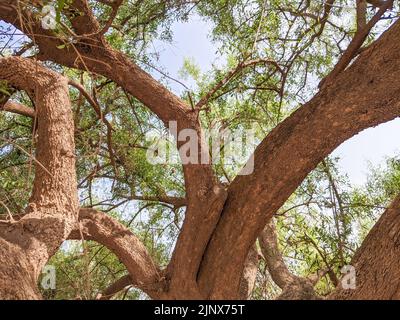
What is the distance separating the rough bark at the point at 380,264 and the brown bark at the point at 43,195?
1.37m

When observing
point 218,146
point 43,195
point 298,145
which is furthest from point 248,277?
point 43,195

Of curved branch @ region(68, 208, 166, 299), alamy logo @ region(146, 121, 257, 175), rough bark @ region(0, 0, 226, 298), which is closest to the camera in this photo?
rough bark @ region(0, 0, 226, 298)

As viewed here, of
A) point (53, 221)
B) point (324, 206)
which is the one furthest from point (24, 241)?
point (324, 206)

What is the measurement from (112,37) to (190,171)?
1.75m

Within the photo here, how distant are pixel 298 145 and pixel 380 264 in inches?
32.0

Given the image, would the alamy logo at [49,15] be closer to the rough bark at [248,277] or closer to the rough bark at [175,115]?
the rough bark at [175,115]

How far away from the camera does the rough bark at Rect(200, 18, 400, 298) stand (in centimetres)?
259

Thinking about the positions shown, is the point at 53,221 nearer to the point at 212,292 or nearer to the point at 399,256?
the point at 212,292

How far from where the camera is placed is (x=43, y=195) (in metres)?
2.83

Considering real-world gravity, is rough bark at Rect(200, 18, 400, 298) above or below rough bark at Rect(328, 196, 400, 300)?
above

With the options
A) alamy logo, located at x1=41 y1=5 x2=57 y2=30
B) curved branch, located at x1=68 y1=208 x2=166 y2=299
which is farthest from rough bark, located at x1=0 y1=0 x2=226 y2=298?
alamy logo, located at x1=41 y1=5 x2=57 y2=30

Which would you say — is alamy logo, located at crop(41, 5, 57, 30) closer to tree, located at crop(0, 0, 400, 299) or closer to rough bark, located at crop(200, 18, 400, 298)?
tree, located at crop(0, 0, 400, 299)

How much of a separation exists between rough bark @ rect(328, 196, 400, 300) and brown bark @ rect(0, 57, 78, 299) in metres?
1.37

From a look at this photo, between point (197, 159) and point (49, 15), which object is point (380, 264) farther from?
point (49, 15)
